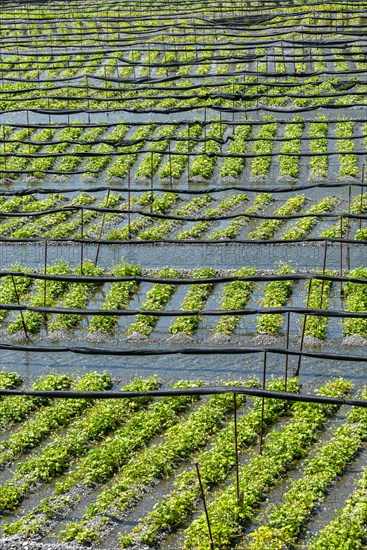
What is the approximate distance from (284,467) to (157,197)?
1026 centimetres

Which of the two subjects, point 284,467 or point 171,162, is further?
point 171,162

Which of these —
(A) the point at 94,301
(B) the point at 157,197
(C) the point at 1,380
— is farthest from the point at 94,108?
(C) the point at 1,380

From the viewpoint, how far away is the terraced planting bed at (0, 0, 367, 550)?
13.1 meters

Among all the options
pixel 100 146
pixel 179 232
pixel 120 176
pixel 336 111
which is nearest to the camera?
pixel 179 232

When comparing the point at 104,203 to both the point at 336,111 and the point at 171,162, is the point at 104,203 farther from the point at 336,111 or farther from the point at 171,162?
the point at 336,111

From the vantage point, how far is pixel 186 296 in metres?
18.5

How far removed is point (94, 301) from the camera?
61.3 feet

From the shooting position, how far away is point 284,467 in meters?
13.7

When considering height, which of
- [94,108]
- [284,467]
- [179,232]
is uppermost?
[94,108]

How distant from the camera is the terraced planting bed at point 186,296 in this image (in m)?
13.1

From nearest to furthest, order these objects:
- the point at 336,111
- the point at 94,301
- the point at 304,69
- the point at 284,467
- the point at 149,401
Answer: the point at 284,467 < the point at 149,401 < the point at 94,301 < the point at 336,111 < the point at 304,69

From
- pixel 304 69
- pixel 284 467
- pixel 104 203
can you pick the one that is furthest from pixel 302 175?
pixel 284 467

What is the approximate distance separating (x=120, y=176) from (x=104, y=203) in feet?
5.86

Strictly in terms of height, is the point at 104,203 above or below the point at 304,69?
below
